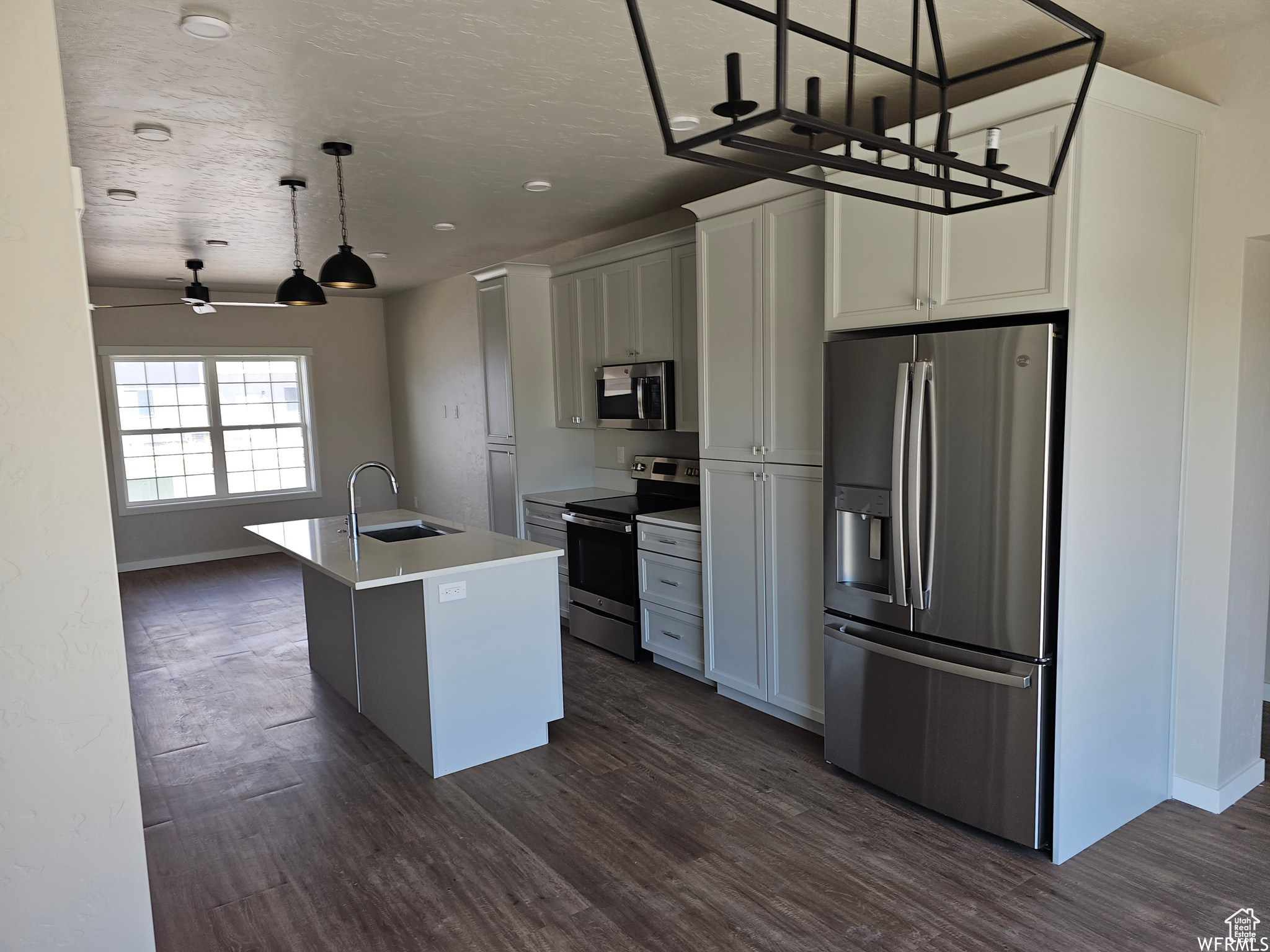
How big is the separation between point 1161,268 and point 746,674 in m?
2.29

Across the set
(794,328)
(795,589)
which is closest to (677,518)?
(795,589)

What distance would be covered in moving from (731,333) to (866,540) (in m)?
1.21

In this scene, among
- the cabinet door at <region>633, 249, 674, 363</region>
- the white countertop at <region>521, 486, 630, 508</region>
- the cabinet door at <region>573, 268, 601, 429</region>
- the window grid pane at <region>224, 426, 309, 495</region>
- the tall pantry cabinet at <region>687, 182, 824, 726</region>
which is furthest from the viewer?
the window grid pane at <region>224, 426, 309, 495</region>

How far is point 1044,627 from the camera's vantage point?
2461mm

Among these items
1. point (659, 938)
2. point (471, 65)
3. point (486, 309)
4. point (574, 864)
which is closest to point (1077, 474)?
point (659, 938)

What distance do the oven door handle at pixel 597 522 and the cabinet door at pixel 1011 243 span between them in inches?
87.6

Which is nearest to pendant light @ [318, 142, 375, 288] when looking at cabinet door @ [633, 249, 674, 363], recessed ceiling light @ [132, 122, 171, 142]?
recessed ceiling light @ [132, 122, 171, 142]

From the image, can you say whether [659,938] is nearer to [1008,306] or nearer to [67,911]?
[67,911]

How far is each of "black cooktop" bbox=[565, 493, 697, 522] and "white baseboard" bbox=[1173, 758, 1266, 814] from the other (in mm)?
2552

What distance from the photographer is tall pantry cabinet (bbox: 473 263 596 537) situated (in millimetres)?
5414

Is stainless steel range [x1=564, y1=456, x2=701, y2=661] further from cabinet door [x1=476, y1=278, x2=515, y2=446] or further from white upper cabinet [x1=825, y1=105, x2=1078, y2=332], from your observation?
white upper cabinet [x1=825, y1=105, x2=1078, y2=332]

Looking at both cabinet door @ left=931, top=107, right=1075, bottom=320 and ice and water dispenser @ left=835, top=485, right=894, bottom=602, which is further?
ice and water dispenser @ left=835, top=485, right=894, bottom=602

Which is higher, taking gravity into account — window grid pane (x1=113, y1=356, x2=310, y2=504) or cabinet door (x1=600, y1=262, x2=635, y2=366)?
cabinet door (x1=600, y1=262, x2=635, y2=366)

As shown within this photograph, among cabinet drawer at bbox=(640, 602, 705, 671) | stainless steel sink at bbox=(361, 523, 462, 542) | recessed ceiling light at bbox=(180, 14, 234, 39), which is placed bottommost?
cabinet drawer at bbox=(640, 602, 705, 671)
